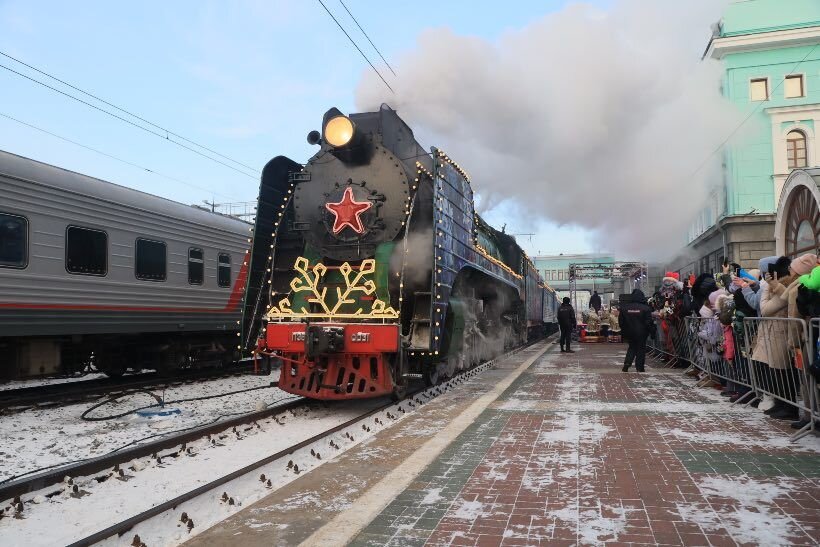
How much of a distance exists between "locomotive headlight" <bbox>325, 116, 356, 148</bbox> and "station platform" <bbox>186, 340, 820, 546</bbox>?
348 centimetres

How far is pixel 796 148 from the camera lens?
24578 mm

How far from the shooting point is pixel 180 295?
10703mm

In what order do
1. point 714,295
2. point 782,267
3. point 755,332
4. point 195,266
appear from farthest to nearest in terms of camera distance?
1. point 195,266
2. point 714,295
3. point 755,332
4. point 782,267

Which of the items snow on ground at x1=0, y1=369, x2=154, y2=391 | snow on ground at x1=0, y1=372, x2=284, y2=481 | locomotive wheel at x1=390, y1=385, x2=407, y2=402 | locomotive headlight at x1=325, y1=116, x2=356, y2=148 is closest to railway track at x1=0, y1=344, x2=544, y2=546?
locomotive wheel at x1=390, y1=385, x2=407, y2=402

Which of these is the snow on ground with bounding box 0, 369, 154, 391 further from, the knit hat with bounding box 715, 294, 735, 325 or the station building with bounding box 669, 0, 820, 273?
the station building with bounding box 669, 0, 820, 273

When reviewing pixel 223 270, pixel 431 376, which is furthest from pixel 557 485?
pixel 223 270

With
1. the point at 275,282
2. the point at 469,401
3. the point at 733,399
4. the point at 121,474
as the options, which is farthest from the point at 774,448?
the point at 275,282

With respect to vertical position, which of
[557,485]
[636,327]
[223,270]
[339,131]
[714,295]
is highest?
[339,131]

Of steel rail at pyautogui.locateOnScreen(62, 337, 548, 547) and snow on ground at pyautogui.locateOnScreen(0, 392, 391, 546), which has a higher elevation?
steel rail at pyautogui.locateOnScreen(62, 337, 548, 547)

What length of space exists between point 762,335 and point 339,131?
5.41 meters

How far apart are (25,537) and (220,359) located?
916cm

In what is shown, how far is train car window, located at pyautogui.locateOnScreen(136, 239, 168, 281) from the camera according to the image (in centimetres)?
985

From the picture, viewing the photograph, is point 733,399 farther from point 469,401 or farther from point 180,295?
point 180,295

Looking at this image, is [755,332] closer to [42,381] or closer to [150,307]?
[150,307]
